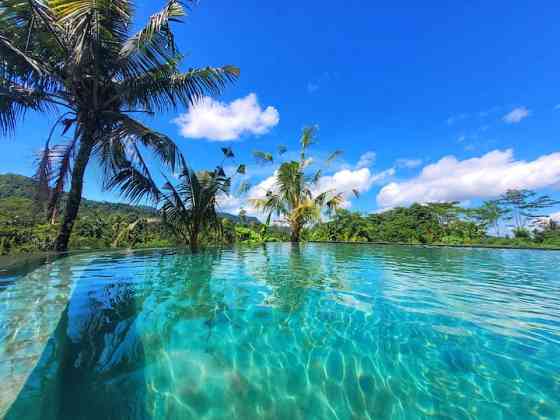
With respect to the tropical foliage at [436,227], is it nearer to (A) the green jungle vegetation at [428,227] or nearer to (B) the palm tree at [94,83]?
(A) the green jungle vegetation at [428,227]

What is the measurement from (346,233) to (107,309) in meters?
22.4

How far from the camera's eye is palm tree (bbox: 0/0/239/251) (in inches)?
170

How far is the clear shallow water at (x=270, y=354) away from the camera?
53.9 inches

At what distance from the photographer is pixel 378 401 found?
1.46 meters

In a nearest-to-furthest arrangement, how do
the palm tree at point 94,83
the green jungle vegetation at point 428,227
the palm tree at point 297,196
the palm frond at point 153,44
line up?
the palm tree at point 94,83
the palm frond at point 153,44
the palm tree at point 297,196
the green jungle vegetation at point 428,227

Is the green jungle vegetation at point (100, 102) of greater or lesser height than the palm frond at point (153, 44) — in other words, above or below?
below

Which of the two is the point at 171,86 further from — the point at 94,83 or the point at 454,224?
the point at 454,224

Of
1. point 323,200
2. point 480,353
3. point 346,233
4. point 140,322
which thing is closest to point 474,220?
point 346,233

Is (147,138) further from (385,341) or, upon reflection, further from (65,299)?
(385,341)

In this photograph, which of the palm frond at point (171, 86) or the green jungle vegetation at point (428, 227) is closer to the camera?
the palm frond at point (171, 86)

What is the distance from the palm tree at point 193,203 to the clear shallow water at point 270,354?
4306 mm

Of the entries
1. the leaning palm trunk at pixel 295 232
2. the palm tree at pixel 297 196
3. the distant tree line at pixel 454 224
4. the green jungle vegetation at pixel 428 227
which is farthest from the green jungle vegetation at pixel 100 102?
the distant tree line at pixel 454 224

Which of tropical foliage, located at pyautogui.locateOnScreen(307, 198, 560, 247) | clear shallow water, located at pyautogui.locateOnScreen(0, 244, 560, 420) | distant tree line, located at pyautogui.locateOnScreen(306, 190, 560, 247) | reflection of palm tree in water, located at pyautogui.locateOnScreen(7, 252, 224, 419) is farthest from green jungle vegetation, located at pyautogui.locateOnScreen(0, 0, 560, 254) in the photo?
tropical foliage, located at pyautogui.locateOnScreen(307, 198, 560, 247)

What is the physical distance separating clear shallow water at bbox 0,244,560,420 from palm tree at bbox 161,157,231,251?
14.1ft
